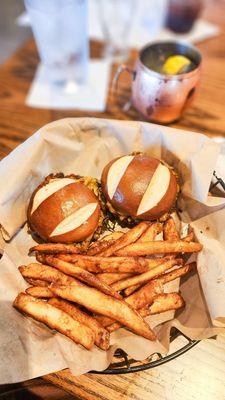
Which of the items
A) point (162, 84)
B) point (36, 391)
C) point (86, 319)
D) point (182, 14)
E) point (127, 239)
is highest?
point (182, 14)

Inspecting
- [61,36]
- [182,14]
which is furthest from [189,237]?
[182,14]

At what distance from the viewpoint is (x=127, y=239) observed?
3.60 ft

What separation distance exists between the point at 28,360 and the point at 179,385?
426 millimetres

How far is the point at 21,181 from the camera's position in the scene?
1.15 meters

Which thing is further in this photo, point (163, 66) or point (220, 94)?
point (220, 94)

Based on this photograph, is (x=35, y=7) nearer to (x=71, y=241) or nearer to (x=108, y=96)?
(x=108, y=96)

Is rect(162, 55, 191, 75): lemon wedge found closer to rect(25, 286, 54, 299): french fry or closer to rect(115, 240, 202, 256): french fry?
rect(115, 240, 202, 256): french fry

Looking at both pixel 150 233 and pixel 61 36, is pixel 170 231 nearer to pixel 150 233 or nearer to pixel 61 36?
pixel 150 233

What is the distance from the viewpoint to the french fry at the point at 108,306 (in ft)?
3.06

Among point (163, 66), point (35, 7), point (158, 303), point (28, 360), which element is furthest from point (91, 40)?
point (28, 360)

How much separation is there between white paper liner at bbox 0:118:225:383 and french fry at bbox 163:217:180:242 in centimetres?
8

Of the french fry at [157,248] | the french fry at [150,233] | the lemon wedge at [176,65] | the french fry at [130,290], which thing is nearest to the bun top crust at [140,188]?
the french fry at [150,233]

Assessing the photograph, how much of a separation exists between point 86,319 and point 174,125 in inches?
41.1

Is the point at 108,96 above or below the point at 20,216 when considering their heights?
above
